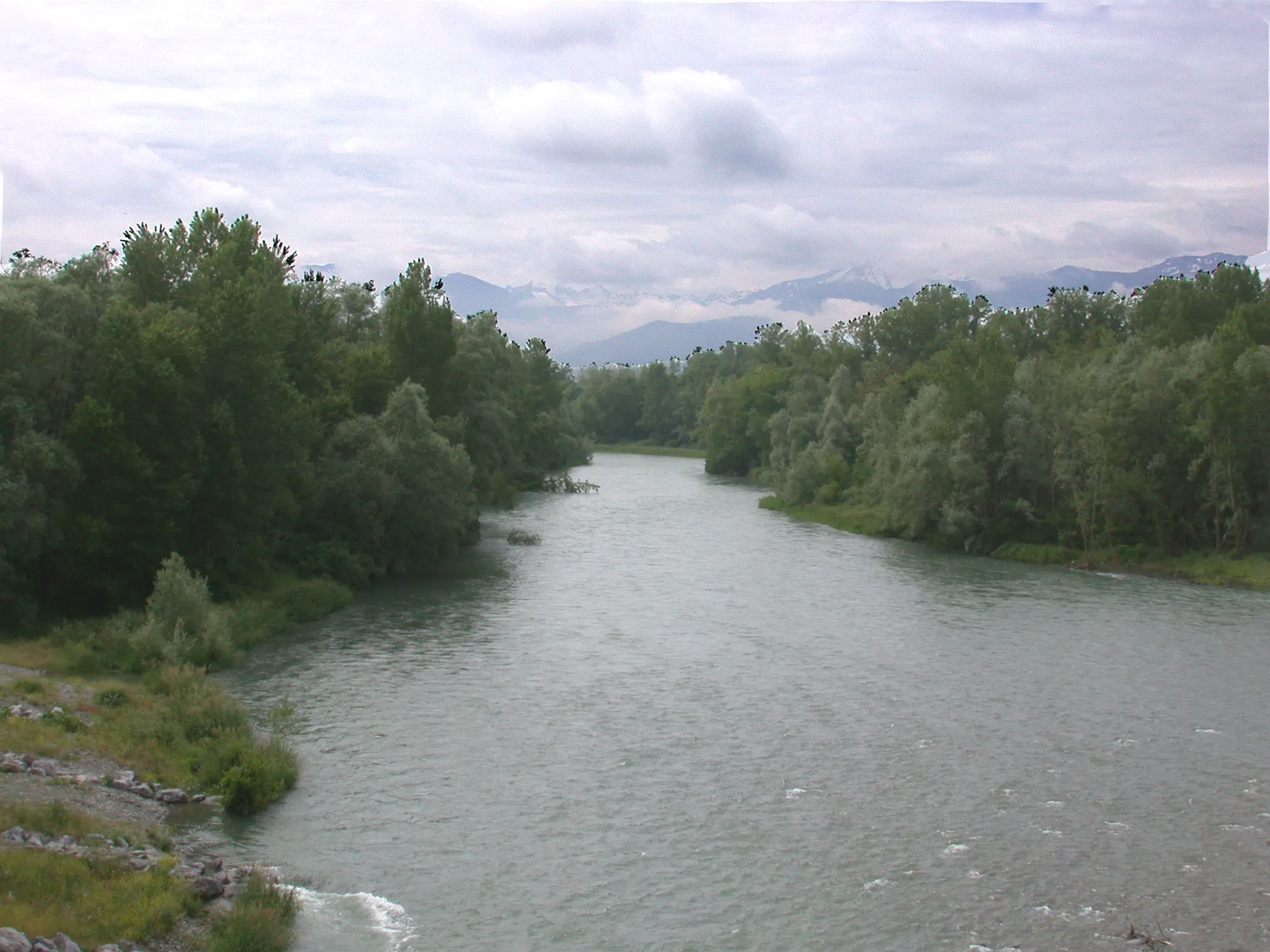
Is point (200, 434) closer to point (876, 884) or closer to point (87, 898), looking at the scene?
point (87, 898)

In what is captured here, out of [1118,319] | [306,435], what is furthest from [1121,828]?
[1118,319]

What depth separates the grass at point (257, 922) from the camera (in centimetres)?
1608

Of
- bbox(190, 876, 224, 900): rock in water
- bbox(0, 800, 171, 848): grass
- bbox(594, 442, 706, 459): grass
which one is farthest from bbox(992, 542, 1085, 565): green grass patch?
bbox(594, 442, 706, 459): grass

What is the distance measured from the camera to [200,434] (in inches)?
1538

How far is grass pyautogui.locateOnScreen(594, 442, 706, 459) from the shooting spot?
160 meters

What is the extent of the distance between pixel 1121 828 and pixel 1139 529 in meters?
39.1

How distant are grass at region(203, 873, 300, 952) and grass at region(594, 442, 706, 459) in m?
140

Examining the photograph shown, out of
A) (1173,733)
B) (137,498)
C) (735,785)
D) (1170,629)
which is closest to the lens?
(735,785)

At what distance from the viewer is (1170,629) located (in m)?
40.6

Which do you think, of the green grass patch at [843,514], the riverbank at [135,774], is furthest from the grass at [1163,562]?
the riverbank at [135,774]

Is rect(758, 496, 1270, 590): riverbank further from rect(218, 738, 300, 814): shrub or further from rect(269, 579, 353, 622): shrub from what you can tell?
rect(218, 738, 300, 814): shrub

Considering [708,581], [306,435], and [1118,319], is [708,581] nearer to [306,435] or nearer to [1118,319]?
[306,435]

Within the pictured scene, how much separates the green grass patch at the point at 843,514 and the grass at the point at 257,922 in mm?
54073

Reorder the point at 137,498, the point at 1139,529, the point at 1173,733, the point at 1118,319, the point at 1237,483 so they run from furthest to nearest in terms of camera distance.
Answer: the point at 1118,319 < the point at 1139,529 < the point at 1237,483 < the point at 137,498 < the point at 1173,733
